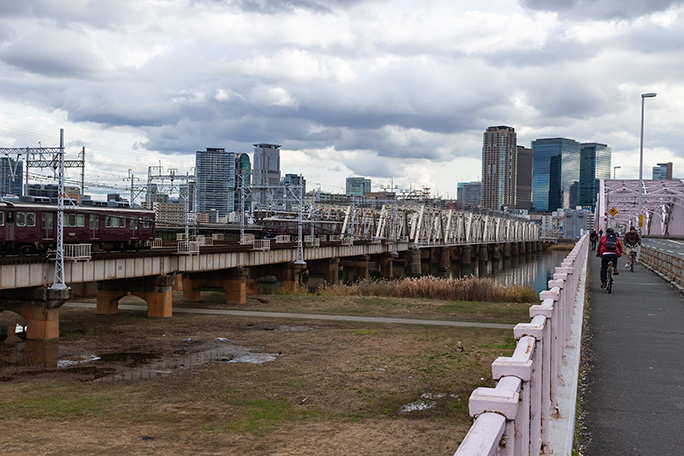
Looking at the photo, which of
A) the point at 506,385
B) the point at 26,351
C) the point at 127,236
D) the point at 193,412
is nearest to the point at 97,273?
the point at 26,351

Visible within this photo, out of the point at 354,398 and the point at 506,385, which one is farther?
the point at 354,398

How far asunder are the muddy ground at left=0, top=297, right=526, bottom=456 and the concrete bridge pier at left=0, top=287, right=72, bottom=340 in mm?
927

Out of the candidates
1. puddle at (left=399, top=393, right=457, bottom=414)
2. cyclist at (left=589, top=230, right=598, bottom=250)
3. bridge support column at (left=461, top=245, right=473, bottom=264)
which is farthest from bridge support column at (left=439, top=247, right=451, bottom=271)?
puddle at (left=399, top=393, right=457, bottom=414)

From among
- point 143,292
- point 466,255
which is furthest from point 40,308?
point 466,255

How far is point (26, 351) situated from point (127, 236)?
20789 mm

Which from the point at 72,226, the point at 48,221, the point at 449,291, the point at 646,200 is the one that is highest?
the point at 646,200

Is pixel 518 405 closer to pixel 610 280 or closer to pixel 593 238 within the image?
pixel 610 280

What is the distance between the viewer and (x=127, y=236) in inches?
1804

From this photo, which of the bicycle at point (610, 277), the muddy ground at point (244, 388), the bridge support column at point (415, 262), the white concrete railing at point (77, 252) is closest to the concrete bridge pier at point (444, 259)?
Result: the bridge support column at point (415, 262)

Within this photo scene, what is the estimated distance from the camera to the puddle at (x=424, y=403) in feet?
53.4

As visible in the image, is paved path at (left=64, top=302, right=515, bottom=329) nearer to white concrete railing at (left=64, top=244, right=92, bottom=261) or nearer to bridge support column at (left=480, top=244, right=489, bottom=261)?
white concrete railing at (left=64, top=244, right=92, bottom=261)

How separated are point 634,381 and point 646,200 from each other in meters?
124

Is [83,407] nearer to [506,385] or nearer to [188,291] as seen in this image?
[506,385]

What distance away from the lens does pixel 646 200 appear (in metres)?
123
